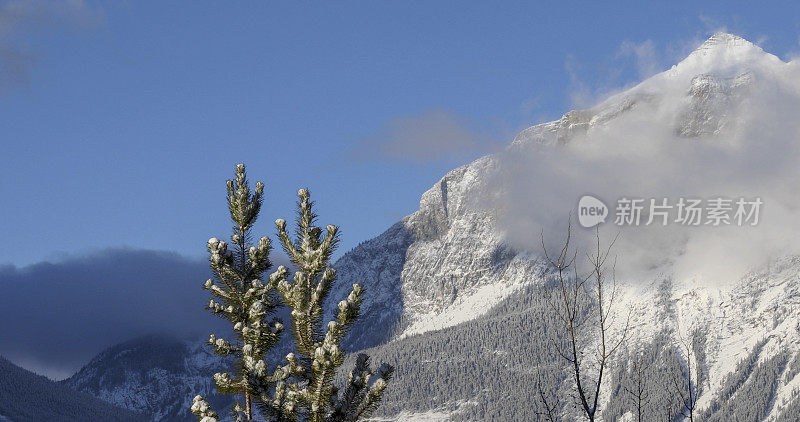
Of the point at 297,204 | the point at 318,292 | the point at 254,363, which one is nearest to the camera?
the point at 254,363

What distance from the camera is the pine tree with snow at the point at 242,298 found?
1169cm

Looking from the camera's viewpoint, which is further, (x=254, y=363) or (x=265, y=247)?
(x=265, y=247)

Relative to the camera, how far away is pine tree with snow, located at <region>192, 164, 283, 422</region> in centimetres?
1169

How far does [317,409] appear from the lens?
38.4 feet

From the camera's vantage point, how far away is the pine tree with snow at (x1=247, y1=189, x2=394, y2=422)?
11406mm

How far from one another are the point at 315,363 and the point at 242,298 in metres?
1.81

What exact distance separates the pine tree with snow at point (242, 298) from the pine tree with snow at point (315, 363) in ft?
1.03

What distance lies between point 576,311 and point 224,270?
5.17 meters

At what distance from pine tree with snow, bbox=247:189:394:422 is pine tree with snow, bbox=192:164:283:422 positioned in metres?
0.31

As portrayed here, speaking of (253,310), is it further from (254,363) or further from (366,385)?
(366,385)

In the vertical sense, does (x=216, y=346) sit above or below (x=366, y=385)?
above

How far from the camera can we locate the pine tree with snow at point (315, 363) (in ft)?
37.4

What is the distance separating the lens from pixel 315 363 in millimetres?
11422

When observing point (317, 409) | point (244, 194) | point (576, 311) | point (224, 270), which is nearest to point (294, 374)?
point (317, 409)
